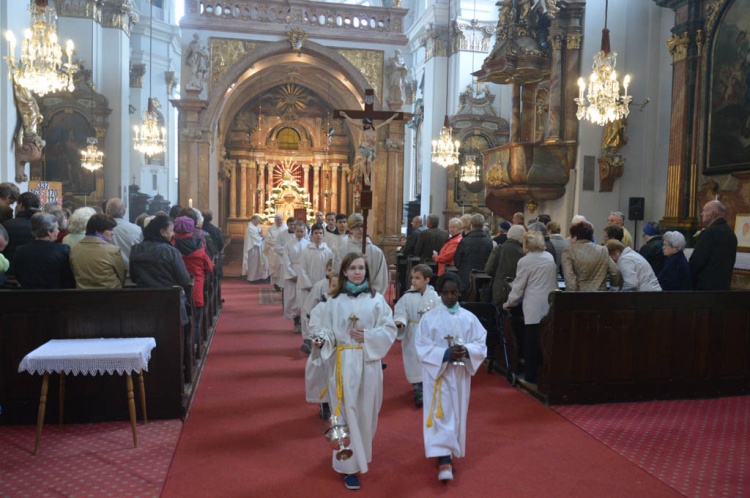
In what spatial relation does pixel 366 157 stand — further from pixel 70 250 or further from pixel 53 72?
pixel 53 72

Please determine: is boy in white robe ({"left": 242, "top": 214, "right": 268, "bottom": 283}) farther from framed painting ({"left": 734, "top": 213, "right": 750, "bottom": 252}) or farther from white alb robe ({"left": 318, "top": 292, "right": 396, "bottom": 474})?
white alb robe ({"left": 318, "top": 292, "right": 396, "bottom": 474})

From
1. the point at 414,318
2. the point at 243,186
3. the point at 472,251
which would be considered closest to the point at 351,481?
the point at 414,318

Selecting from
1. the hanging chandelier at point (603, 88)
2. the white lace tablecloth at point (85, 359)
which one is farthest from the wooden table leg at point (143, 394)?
the hanging chandelier at point (603, 88)

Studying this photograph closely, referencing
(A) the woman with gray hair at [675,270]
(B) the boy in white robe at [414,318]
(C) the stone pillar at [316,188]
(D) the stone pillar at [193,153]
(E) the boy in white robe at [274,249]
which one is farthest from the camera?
(C) the stone pillar at [316,188]

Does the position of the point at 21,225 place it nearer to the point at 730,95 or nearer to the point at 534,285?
the point at 534,285

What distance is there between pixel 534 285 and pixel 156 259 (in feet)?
12.3

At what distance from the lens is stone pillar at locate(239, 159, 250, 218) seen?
2398cm

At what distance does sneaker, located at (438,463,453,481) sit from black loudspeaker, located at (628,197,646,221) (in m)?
9.43

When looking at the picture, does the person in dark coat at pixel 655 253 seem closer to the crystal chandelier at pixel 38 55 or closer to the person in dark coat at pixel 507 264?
the person in dark coat at pixel 507 264

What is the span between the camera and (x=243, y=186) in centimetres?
2406

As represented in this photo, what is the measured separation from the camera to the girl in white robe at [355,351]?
14.1 feet

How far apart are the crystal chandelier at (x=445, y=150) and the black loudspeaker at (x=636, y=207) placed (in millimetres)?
5691

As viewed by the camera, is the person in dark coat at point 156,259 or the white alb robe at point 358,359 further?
the person in dark coat at point 156,259

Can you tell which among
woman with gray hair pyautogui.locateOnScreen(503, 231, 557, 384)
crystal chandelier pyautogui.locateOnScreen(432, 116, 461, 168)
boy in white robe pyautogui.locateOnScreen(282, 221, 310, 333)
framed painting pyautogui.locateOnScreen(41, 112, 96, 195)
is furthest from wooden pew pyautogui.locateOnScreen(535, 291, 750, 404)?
framed painting pyautogui.locateOnScreen(41, 112, 96, 195)
